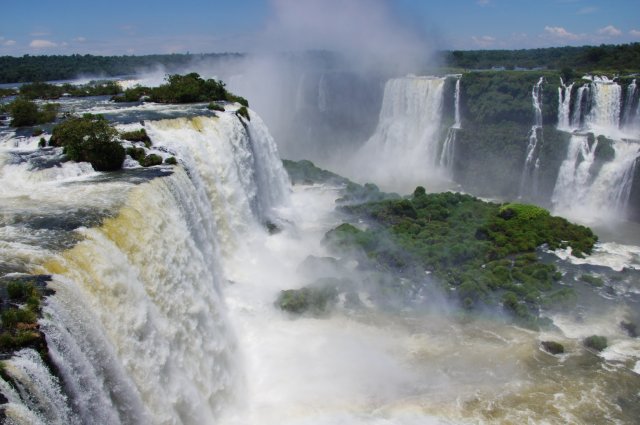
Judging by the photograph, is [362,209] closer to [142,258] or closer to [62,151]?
[62,151]

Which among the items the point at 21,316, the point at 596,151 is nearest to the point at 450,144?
the point at 596,151

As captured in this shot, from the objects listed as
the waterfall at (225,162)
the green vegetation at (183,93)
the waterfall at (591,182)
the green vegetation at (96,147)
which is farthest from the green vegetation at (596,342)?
the green vegetation at (183,93)

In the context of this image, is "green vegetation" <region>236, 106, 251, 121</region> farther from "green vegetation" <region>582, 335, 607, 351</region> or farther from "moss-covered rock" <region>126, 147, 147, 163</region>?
"green vegetation" <region>582, 335, 607, 351</region>

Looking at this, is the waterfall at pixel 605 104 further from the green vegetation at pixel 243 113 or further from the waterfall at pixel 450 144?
the green vegetation at pixel 243 113

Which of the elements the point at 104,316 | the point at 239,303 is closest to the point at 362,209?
the point at 239,303

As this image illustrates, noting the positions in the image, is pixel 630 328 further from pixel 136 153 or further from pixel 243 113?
pixel 243 113

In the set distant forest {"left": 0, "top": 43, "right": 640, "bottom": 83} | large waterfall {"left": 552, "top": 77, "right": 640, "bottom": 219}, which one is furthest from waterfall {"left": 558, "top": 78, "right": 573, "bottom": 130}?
distant forest {"left": 0, "top": 43, "right": 640, "bottom": 83}
